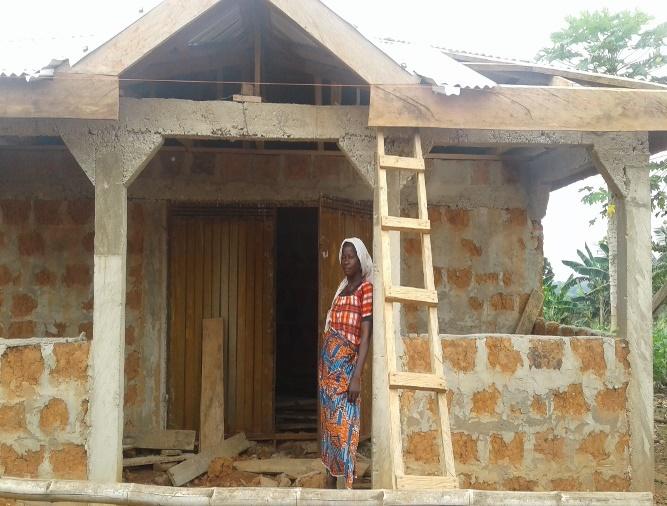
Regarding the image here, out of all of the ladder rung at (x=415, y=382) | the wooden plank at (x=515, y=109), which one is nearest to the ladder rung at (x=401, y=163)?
the wooden plank at (x=515, y=109)

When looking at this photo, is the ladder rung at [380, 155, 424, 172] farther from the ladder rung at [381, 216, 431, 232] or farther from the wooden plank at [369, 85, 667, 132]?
the ladder rung at [381, 216, 431, 232]

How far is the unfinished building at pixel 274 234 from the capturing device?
4887 millimetres

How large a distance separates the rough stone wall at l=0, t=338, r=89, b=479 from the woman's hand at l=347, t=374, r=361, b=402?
1899 mm

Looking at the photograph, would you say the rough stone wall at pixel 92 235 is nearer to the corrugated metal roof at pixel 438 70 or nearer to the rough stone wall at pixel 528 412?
the corrugated metal roof at pixel 438 70

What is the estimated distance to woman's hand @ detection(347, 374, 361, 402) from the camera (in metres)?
4.51

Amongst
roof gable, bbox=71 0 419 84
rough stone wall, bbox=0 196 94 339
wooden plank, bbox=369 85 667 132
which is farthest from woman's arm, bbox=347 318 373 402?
rough stone wall, bbox=0 196 94 339

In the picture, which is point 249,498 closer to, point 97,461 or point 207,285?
point 97,461

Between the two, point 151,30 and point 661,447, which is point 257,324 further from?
point 661,447

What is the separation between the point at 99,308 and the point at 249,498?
254 centimetres

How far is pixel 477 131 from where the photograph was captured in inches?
213

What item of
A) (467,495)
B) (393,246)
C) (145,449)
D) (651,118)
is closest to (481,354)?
(393,246)

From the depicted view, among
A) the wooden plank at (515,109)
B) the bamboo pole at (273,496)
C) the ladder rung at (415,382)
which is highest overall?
the wooden plank at (515,109)

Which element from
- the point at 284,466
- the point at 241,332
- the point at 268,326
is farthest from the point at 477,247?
the point at 284,466

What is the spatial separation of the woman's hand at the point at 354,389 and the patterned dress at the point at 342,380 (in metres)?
0.04
